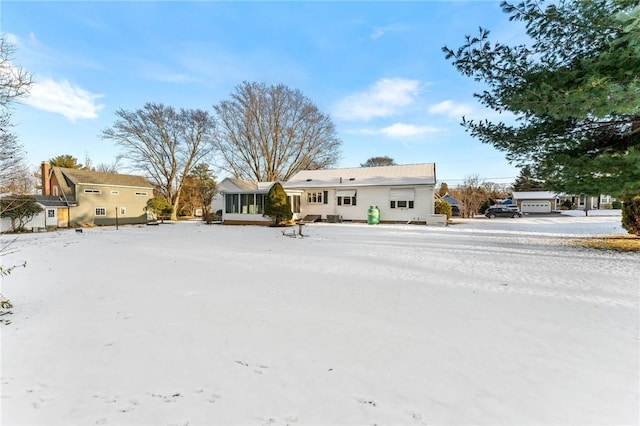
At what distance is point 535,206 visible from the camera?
41.3m

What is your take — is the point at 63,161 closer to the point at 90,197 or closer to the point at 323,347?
the point at 90,197

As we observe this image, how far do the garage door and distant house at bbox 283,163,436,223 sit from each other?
2852cm

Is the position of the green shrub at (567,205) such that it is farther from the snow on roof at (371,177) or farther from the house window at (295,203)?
the house window at (295,203)

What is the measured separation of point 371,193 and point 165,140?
22.2 metres

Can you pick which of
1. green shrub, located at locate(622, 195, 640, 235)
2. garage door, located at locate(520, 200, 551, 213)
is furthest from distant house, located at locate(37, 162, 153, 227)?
garage door, located at locate(520, 200, 551, 213)

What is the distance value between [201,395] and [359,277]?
4.51 meters

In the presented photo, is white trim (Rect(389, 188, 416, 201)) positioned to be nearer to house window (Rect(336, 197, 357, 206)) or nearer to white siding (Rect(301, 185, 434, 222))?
white siding (Rect(301, 185, 434, 222))

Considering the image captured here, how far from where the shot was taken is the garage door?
134 feet

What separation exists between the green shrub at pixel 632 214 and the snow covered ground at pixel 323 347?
21.1 ft

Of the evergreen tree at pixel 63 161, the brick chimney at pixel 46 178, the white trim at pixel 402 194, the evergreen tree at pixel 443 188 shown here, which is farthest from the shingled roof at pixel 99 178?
the evergreen tree at pixel 443 188

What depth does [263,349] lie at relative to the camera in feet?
11.2

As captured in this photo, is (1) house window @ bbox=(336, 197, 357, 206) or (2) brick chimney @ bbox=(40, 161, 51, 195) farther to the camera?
(2) brick chimney @ bbox=(40, 161, 51, 195)

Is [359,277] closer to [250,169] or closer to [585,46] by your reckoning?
[585,46]

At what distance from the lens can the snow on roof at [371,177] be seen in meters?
21.3
